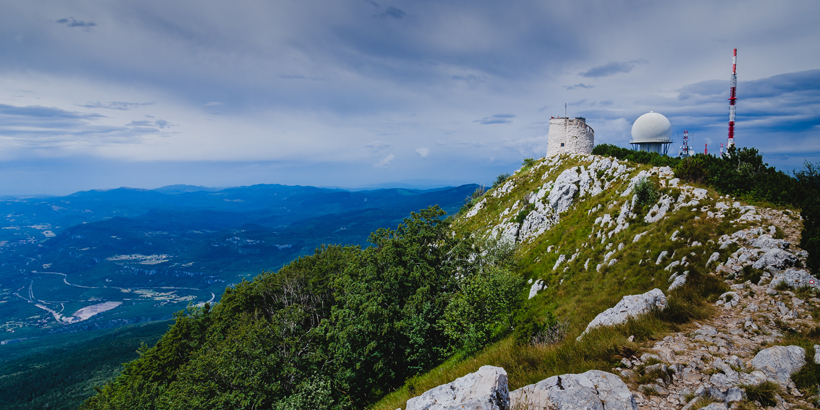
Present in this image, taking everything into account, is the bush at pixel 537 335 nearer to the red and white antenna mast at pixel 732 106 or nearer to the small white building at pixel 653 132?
the small white building at pixel 653 132

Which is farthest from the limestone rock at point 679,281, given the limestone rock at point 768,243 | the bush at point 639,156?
the bush at point 639,156

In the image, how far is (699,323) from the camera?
36.1ft

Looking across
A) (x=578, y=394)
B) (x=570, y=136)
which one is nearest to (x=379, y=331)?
(x=578, y=394)

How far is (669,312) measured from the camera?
37.9ft

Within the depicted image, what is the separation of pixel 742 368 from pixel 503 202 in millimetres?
46337

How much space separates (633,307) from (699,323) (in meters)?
1.96

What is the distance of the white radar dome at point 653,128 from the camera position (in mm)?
47938

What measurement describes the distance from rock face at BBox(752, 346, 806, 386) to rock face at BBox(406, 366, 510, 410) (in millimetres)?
6532

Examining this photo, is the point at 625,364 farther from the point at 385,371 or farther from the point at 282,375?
the point at 282,375

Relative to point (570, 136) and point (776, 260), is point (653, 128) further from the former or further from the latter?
point (776, 260)

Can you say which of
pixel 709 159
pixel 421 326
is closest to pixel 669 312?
pixel 421 326

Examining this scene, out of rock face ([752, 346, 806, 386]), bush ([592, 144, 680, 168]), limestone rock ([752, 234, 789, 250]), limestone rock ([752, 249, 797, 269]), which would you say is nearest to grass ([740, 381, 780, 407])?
rock face ([752, 346, 806, 386])

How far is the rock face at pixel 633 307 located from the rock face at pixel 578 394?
193 inches

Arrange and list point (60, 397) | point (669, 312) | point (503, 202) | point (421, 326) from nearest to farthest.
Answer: point (669, 312), point (421, 326), point (503, 202), point (60, 397)
